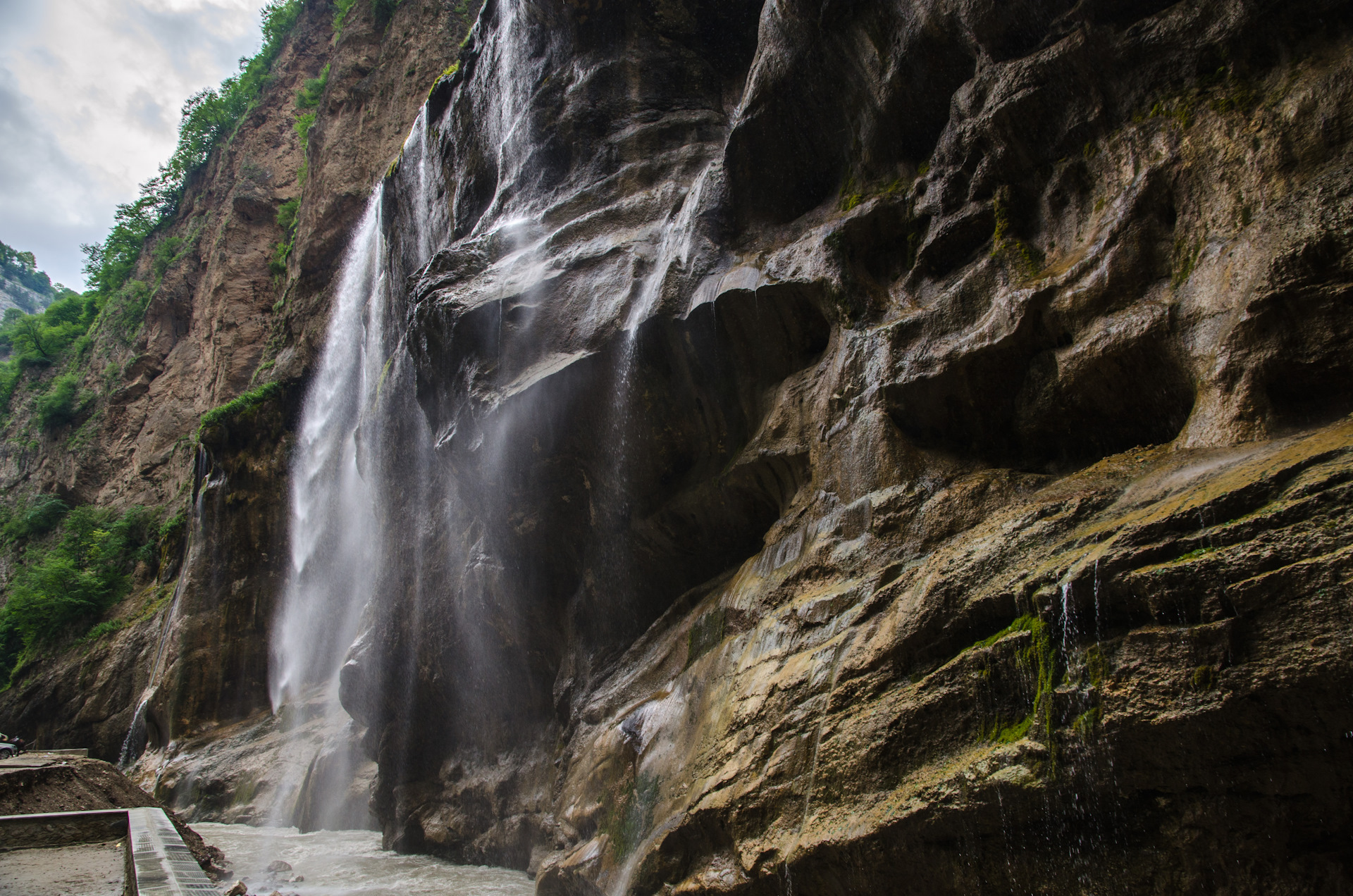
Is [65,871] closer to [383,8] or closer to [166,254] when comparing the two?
[383,8]

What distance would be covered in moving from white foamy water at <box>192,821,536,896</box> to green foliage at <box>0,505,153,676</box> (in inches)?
620

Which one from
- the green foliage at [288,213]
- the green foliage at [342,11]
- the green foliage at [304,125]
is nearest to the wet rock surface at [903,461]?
the green foliage at [342,11]

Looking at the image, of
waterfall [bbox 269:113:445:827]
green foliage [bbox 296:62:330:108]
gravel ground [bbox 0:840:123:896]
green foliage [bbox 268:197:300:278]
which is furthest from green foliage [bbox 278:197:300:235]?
gravel ground [bbox 0:840:123:896]

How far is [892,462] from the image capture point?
5812mm

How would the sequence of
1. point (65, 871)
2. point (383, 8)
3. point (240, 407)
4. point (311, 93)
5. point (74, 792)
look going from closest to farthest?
point (65, 871) → point (74, 792) → point (240, 407) → point (383, 8) → point (311, 93)

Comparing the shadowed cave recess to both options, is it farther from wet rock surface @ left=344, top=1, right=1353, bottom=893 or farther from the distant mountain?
the distant mountain

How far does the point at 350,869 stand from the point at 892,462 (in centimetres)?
896

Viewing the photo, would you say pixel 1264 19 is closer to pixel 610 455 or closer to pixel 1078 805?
pixel 1078 805

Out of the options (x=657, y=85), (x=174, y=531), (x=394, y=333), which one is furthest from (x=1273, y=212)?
(x=174, y=531)

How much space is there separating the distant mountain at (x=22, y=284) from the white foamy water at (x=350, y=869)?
78757 millimetres

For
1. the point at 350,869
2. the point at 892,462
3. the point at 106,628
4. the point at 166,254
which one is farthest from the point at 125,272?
the point at 892,462

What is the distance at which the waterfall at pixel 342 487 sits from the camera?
14039 millimetres

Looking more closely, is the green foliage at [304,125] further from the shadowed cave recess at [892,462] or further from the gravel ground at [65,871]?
the gravel ground at [65,871]

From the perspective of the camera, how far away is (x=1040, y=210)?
6.13 m
